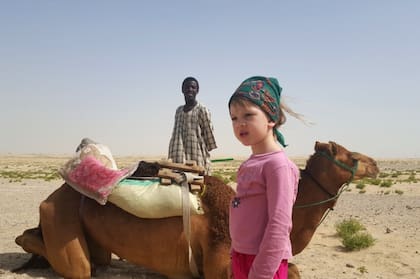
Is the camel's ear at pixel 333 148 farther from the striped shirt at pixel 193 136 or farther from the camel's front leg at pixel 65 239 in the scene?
the camel's front leg at pixel 65 239

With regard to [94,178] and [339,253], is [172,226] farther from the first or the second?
[339,253]

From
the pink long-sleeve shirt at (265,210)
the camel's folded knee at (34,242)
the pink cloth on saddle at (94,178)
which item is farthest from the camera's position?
the camel's folded knee at (34,242)

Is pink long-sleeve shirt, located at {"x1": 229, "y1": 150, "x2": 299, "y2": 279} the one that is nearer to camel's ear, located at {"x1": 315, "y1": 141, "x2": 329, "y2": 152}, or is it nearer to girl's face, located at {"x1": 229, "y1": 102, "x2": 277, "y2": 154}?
girl's face, located at {"x1": 229, "y1": 102, "x2": 277, "y2": 154}

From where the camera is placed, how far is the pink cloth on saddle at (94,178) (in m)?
4.80

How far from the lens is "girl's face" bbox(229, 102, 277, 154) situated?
7.61 ft

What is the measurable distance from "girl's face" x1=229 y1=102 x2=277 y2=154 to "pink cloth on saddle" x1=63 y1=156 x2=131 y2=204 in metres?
2.86

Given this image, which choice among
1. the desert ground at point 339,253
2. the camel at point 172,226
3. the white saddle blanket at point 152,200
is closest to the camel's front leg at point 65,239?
the camel at point 172,226

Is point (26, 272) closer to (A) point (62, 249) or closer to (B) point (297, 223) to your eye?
(A) point (62, 249)

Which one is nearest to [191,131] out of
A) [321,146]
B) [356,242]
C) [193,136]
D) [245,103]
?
[193,136]

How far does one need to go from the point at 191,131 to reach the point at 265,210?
13.3 ft

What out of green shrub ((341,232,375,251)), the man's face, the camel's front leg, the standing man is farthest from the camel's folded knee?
green shrub ((341,232,375,251))

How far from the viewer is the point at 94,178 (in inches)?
194

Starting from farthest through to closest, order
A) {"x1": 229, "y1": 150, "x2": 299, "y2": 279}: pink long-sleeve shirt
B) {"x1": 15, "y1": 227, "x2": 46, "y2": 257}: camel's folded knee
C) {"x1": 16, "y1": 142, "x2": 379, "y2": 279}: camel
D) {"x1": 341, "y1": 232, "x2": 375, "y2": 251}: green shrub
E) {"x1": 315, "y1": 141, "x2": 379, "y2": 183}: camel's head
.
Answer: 1. {"x1": 341, "y1": 232, "x2": 375, "y2": 251}: green shrub
2. {"x1": 15, "y1": 227, "x2": 46, "y2": 257}: camel's folded knee
3. {"x1": 315, "y1": 141, "x2": 379, "y2": 183}: camel's head
4. {"x1": 16, "y1": 142, "x2": 379, "y2": 279}: camel
5. {"x1": 229, "y1": 150, "x2": 299, "y2": 279}: pink long-sleeve shirt

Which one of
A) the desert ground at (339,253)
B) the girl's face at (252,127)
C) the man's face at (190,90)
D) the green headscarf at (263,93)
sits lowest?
the desert ground at (339,253)
